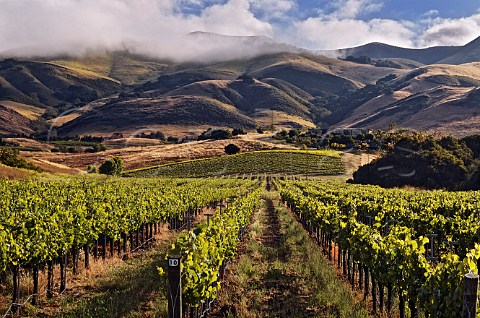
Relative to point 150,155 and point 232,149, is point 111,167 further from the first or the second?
point 232,149

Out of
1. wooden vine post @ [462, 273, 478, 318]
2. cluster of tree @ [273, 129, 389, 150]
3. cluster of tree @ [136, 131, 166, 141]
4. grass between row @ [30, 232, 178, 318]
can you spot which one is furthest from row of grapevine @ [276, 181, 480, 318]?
cluster of tree @ [136, 131, 166, 141]

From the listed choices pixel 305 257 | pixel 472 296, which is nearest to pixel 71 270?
pixel 305 257

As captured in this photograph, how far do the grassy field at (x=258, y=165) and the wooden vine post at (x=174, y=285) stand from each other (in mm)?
74930

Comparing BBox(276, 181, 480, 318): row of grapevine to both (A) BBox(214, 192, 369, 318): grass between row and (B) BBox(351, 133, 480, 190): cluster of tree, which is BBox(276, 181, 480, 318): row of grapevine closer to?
(A) BBox(214, 192, 369, 318): grass between row

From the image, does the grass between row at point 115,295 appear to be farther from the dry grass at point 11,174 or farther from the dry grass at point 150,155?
the dry grass at point 150,155

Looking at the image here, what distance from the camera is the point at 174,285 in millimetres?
6484

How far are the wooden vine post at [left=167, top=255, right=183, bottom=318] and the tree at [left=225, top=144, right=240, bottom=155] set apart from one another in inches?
3994

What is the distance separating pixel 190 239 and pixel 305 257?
793cm

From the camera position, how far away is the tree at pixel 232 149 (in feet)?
356

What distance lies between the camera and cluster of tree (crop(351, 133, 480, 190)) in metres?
52.9

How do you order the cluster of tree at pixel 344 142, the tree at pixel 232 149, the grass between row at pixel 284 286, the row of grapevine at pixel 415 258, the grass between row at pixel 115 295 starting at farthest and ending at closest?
the cluster of tree at pixel 344 142 < the tree at pixel 232 149 < the grass between row at pixel 284 286 < the grass between row at pixel 115 295 < the row of grapevine at pixel 415 258

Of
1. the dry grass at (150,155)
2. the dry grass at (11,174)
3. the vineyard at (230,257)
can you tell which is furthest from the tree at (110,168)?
the vineyard at (230,257)

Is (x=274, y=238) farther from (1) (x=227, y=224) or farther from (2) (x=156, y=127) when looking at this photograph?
(2) (x=156, y=127)

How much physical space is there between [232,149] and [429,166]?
196 ft
